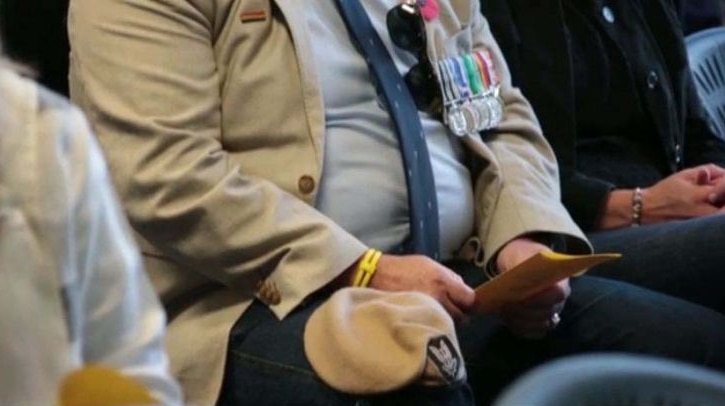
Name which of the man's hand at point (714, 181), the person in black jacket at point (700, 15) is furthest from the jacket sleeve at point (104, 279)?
the person in black jacket at point (700, 15)

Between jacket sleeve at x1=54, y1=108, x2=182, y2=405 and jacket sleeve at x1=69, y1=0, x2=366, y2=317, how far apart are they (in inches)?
17.9

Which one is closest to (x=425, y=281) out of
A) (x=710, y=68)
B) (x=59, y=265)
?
(x=59, y=265)

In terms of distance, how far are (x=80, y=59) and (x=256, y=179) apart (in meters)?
0.23

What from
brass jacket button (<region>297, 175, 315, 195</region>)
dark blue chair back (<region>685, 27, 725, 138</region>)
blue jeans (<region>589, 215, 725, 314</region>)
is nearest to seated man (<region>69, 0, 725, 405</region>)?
brass jacket button (<region>297, 175, 315, 195</region>)

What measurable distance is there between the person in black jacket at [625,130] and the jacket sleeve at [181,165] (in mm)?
593

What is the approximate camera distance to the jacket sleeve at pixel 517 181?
1732mm

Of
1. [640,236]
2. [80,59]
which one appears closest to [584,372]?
[80,59]

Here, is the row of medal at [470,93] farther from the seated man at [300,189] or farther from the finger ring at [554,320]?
the finger ring at [554,320]

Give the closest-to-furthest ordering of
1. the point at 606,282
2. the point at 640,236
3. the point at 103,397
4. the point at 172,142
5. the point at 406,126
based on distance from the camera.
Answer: the point at 103,397 → the point at 172,142 → the point at 406,126 → the point at 606,282 → the point at 640,236

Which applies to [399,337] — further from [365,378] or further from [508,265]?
[508,265]

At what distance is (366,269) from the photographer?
1.52m

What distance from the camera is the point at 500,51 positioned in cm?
196

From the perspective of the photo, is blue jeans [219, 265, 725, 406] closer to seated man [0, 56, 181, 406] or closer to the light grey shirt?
the light grey shirt

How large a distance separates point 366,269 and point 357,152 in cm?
15
